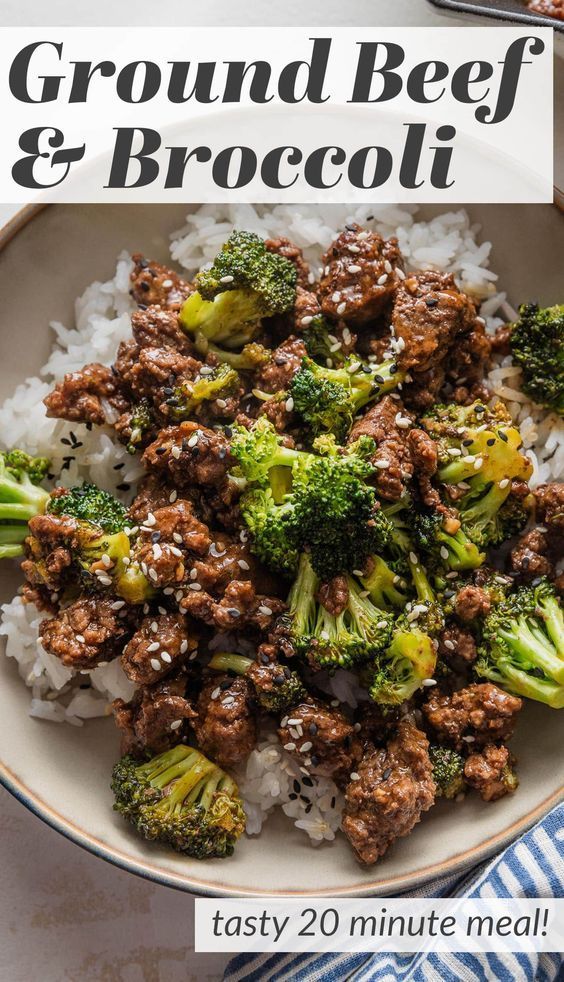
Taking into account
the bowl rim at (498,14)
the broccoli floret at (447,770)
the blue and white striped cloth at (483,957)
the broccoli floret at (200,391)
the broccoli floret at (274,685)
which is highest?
the bowl rim at (498,14)

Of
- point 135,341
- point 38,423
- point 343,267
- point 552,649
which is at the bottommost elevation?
point 552,649

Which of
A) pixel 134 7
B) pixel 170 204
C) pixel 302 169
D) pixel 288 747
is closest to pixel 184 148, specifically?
pixel 170 204

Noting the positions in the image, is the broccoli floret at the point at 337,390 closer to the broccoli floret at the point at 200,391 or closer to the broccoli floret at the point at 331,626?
the broccoli floret at the point at 200,391

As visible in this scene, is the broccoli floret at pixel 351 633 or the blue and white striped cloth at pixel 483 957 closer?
the broccoli floret at pixel 351 633

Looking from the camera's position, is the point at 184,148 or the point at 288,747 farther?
the point at 184,148

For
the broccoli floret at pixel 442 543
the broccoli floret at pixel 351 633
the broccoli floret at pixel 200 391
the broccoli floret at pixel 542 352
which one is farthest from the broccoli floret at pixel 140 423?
the broccoli floret at pixel 542 352

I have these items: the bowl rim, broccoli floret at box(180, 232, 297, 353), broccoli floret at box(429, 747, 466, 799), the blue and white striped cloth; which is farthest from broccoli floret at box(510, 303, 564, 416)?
the blue and white striped cloth

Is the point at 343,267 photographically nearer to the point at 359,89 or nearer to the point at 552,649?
the point at 359,89
